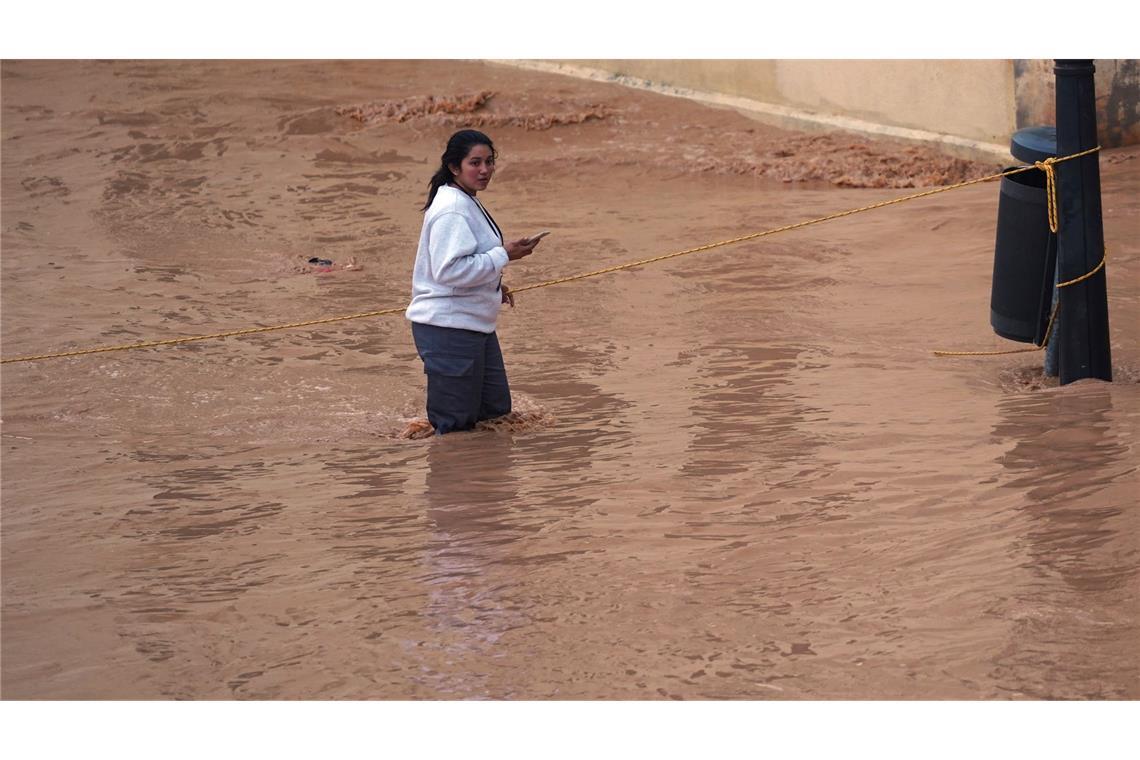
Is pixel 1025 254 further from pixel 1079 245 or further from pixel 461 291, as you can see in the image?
pixel 461 291

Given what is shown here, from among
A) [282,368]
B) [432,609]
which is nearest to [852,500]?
[432,609]

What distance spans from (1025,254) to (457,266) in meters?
2.63

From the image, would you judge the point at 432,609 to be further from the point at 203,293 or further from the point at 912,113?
the point at 912,113

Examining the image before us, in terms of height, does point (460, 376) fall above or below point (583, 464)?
above

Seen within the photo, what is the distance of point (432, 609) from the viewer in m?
4.28

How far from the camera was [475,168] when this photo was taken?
5.83 meters

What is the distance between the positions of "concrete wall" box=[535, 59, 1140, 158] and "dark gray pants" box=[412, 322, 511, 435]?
6.57 meters

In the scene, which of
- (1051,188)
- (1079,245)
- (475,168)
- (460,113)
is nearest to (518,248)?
(475,168)

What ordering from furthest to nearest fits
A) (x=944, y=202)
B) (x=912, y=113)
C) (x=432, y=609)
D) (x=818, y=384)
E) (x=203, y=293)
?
1. (x=912, y=113)
2. (x=944, y=202)
3. (x=203, y=293)
4. (x=818, y=384)
5. (x=432, y=609)

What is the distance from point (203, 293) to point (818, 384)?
14.6ft

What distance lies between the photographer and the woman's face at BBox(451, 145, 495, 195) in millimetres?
5816

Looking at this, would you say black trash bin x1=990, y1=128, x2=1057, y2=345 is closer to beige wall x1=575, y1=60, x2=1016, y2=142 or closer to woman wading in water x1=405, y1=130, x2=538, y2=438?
woman wading in water x1=405, y1=130, x2=538, y2=438

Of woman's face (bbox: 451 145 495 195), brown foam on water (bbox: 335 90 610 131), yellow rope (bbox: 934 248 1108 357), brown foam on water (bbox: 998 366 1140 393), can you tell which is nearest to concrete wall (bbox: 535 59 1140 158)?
brown foam on water (bbox: 335 90 610 131)

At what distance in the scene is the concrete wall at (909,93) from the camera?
10781 mm
